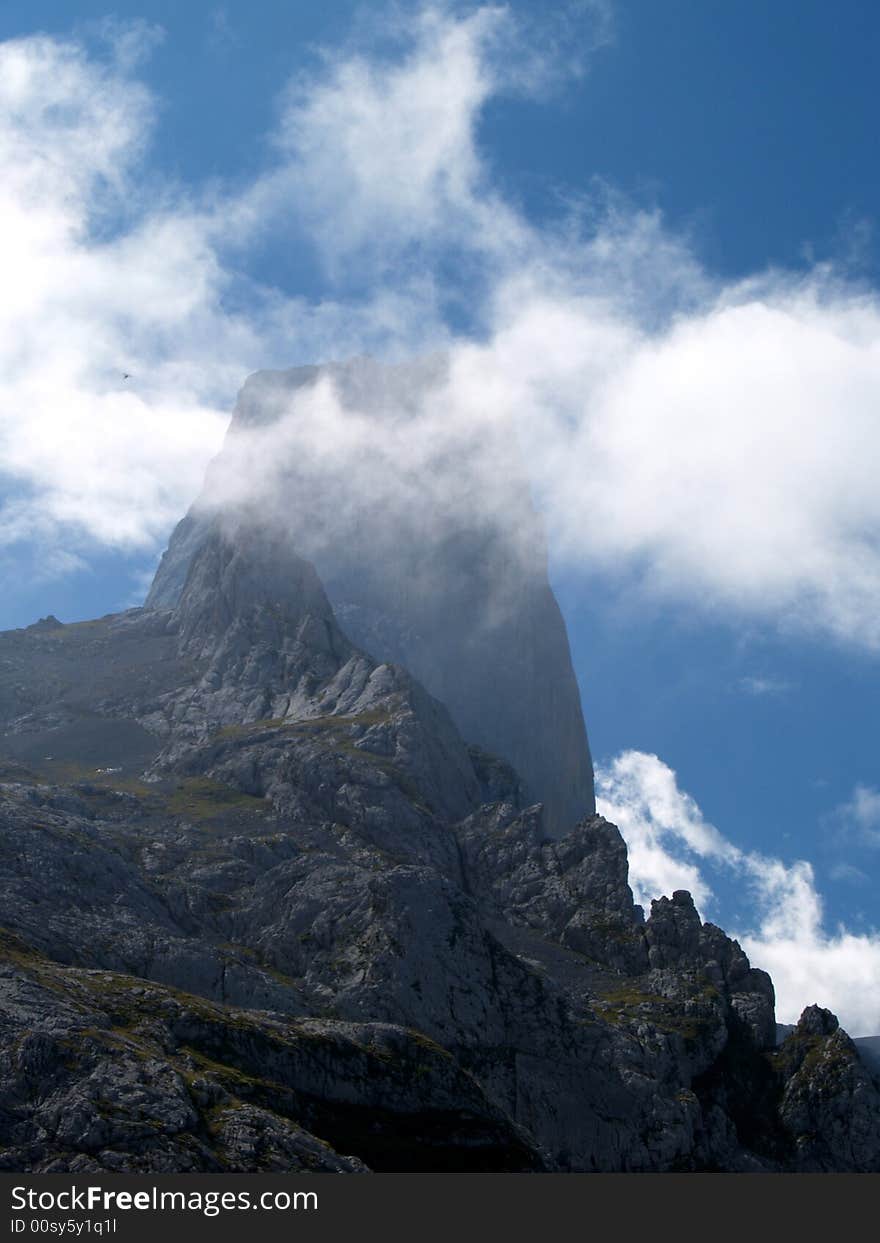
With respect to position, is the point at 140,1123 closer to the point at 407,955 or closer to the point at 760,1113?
the point at 407,955

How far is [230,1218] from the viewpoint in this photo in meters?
86.4

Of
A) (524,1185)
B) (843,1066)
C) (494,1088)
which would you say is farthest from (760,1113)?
(524,1185)

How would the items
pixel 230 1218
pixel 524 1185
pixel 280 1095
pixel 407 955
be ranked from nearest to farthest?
1. pixel 230 1218
2. pixel 524 1185
3. pixel 280 1095
4. pixel 407 955

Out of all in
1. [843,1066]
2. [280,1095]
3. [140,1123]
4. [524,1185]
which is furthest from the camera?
[843,1066]

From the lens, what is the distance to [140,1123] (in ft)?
365

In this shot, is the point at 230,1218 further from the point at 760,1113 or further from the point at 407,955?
the point at 760,1113

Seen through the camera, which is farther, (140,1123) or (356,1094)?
(356,1094)

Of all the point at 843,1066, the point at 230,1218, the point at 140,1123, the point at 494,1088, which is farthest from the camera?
the point at 843,1066

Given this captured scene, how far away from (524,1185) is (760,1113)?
339 feet

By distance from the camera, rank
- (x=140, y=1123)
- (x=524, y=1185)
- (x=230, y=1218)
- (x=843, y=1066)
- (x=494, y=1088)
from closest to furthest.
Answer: (x=230, y=1218)
(x=524, y=1185)
(x=140, y=1123)
(x=494, y=1088)
(x=843, y=1066)

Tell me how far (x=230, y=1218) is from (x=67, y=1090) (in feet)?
107

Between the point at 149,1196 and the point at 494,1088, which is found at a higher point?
the point at 494,1088

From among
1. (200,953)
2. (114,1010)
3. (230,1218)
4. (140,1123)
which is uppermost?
(200,953)

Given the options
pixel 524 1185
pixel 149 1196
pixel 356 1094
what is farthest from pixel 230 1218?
pixel 356 1094
